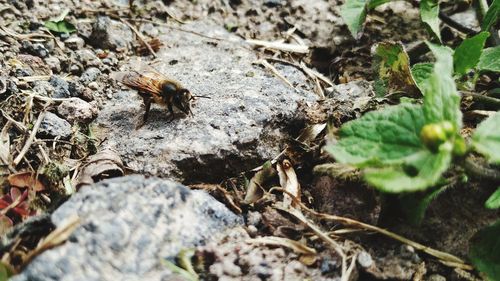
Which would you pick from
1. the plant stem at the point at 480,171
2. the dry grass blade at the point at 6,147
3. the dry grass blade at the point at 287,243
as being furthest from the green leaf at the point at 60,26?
the plant stem at the point at 480,171

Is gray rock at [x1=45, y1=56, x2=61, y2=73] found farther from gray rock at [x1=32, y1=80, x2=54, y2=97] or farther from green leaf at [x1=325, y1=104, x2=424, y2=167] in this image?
green leaf at [x1=325, y1=104, x2=424, y2=167]

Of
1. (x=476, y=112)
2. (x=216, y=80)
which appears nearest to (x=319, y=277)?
(x=476, y=112)

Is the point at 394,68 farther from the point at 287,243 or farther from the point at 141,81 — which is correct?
the point at 141,81

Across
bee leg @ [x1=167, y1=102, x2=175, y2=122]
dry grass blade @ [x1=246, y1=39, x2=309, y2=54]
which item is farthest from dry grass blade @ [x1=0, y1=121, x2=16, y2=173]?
dry grass blade @ [x1=246, y1=39, x2=309, y2=54]

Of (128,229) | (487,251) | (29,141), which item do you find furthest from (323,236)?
(29,141)

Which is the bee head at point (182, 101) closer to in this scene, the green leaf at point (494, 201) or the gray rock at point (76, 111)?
the gray rock at point (76, 111)
